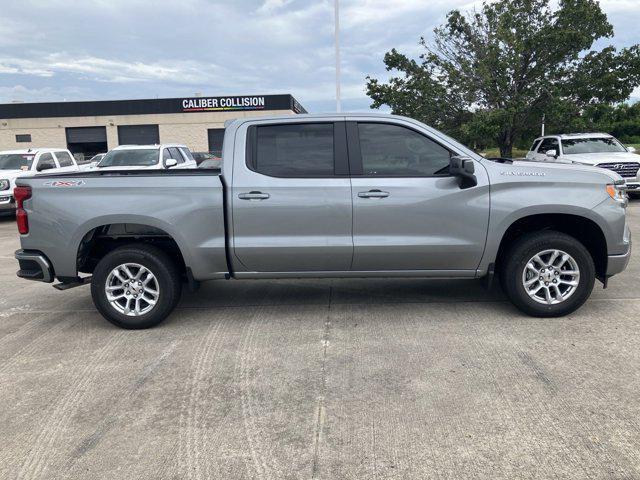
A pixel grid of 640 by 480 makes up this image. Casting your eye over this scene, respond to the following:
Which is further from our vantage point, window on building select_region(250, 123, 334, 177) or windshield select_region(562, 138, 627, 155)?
windshield select_region(562, 138, 627, 155)

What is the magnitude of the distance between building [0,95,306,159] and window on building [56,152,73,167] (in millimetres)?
26991

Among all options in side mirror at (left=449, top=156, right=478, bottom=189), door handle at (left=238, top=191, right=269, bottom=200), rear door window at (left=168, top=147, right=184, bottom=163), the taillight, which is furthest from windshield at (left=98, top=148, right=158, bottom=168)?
side mirror at (left=449, top=156, right=478, bottom=189)

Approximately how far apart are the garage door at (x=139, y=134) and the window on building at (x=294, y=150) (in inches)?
1650

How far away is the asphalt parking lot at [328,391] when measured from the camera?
2914 mm

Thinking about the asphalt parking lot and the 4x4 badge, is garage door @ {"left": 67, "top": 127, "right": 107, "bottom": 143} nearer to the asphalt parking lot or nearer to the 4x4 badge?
the asphalt parking lot

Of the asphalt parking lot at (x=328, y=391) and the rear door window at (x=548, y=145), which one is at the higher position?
the rear door window at (x=548, y=145)

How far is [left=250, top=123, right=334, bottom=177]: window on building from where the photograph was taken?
4980 mm

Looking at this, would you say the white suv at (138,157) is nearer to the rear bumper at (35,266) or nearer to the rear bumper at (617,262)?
the rear bumper at (35,266)

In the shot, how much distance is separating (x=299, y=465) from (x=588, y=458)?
1.52 m

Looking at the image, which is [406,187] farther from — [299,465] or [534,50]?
[534,50]

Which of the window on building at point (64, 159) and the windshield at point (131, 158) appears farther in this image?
the window on building at point (64, 159)

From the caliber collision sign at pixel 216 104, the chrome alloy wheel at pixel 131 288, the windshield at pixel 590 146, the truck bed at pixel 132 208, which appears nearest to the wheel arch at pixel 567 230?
the truck bed at pixel 132 208

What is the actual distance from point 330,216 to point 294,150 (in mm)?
719

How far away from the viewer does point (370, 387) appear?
3738mm
